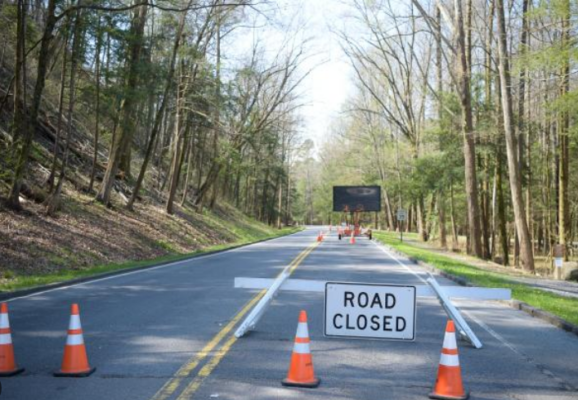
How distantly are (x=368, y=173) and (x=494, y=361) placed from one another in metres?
68.4

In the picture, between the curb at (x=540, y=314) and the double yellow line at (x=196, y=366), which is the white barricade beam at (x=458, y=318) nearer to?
the curb at (x=540, y=314)

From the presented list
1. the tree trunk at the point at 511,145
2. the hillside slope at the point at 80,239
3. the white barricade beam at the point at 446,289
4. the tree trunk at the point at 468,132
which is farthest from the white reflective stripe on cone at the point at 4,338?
the tree trunk at the point at 468,132

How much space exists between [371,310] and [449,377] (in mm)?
1372

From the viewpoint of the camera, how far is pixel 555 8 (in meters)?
17.1

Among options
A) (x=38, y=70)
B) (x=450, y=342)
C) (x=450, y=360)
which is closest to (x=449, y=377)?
(x=450, y=360)

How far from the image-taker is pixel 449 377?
562 cm

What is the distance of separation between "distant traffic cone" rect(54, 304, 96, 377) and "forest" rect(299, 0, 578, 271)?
14.9m

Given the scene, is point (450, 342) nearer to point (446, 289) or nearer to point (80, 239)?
point (446, 289)

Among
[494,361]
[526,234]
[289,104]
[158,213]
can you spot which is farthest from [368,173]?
[494,361]

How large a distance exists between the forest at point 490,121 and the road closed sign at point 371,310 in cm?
1246

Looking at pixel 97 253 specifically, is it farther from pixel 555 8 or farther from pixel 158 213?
pixel 555 8

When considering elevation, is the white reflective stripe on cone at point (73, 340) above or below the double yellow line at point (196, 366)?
above

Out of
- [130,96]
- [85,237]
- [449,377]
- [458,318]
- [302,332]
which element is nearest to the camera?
[449,377]

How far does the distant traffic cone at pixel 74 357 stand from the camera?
6.12 metres
